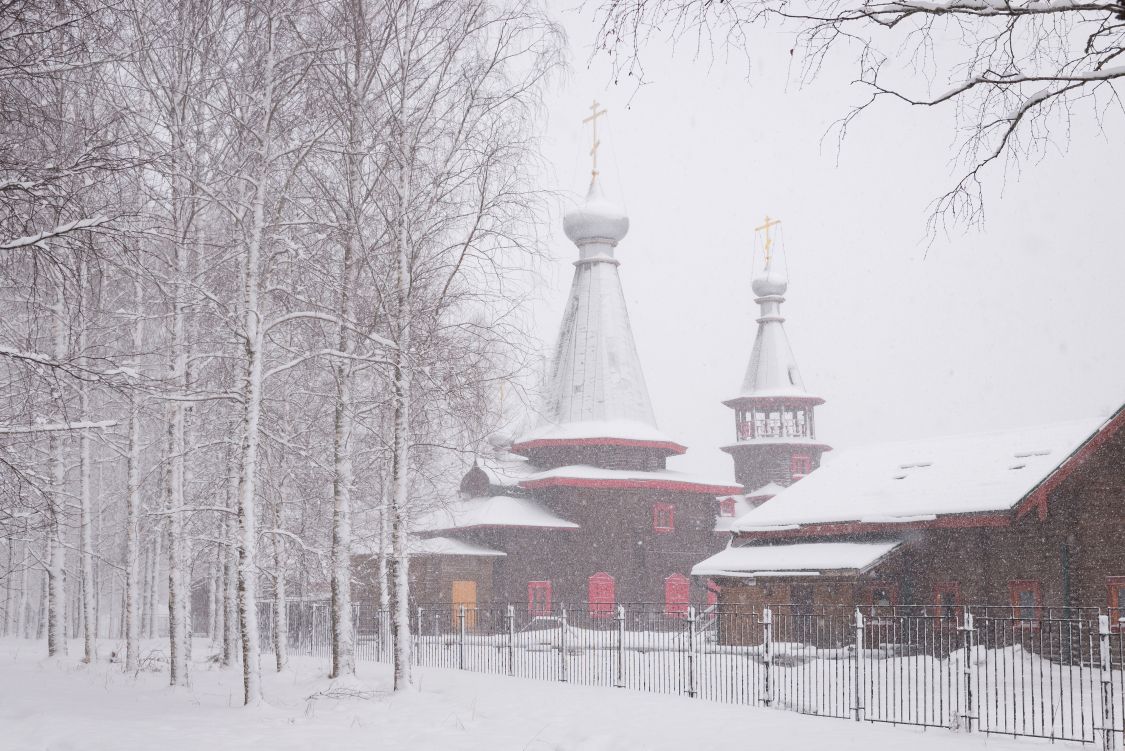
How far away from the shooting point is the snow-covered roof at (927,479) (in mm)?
23422

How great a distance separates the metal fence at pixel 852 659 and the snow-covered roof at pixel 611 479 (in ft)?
16.1

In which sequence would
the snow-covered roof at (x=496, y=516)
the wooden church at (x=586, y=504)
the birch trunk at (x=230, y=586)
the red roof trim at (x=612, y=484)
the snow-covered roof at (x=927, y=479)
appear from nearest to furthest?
1. the birch trunk at (x=230, y=586)
2. the snow-covered roof at (x=927, y=479)
3. the snow-covered roof at (x=496, y=516)
4. the wooden church at (x=586, y=504)
5. the red roof trim at (x=612, y=484)

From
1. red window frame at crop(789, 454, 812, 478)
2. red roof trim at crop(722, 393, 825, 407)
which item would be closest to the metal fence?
red window frame at crop(789, 454, 812, 478)

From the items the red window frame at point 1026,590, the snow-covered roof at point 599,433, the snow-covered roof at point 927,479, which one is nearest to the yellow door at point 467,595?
the snow-covered roof at point 599,433

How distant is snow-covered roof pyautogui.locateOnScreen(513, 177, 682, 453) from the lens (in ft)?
132

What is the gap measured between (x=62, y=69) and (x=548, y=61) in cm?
912

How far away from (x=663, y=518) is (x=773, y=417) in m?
14.8

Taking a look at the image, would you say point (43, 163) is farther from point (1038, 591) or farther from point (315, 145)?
point (1038, 591)

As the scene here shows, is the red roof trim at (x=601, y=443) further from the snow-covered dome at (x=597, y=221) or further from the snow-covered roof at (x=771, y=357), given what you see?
the snow-covered roof at (x=771, y=357)

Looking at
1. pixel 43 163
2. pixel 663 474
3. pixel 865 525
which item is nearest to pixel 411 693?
pixel 43 163

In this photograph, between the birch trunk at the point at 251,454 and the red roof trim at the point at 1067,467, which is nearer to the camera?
the birch trunk at the point at 251,454

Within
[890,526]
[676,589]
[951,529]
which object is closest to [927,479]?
[951,529]

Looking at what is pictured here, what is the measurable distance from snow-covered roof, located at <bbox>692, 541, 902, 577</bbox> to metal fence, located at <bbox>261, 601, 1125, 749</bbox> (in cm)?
113

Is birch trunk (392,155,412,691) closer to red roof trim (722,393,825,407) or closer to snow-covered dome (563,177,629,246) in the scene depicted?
snow-covered dome (563,177,629,246)
